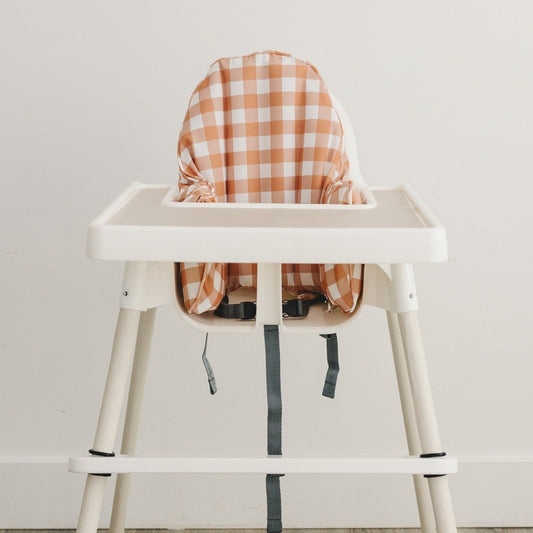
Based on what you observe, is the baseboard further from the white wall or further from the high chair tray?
the high chair tray

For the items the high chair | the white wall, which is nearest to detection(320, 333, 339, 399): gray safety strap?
the high chair

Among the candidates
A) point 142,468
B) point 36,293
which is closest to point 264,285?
point 142,468

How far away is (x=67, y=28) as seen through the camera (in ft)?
5.06

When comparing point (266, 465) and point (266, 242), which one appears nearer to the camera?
point (266, 242)

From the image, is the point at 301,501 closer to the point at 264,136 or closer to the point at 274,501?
the point at 274,501

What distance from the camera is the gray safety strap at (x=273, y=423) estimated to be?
1.05 metres

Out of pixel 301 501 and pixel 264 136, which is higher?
pixel 264 136

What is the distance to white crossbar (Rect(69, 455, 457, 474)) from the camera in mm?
958

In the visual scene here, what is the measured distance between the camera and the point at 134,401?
50.4 inches

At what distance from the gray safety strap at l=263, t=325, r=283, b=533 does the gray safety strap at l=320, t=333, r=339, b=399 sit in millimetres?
91

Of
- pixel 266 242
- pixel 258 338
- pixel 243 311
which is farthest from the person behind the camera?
pixel 258 338

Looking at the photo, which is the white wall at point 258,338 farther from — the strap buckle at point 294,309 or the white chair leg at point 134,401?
the strap buckle at point 294,309

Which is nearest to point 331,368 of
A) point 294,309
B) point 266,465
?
point 294,309

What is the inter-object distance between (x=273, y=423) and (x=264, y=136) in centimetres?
38
